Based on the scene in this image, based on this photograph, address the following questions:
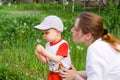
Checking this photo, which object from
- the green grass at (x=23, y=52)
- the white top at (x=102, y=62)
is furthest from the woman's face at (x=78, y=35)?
the green grass at (x=23, y=52)

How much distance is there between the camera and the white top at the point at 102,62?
117 inches

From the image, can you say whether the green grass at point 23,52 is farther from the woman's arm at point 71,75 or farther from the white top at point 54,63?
the woman's arm at point 71,75

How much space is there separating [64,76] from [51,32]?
0.42 metres

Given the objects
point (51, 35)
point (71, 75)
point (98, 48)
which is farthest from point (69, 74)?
point (98, 48)

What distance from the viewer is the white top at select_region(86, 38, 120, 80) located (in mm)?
2982

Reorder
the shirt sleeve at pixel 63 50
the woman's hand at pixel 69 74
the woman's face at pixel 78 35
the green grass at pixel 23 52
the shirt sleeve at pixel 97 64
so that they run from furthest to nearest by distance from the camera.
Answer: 1. the green grass at pixel 23 52
2. the shirt sleeve at pixel 63 50
3. the woman's hand at pixel 69 74
4. the woman's face at pixel 78 35
5. the shirt sleeve at pixel 97 64

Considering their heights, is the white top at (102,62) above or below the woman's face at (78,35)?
below

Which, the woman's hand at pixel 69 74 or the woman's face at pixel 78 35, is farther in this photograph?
the woman's hand at pixel 69 74

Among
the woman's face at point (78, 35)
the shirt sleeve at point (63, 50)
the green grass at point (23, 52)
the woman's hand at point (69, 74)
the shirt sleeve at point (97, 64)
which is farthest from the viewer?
the green grass at point (23, 52)

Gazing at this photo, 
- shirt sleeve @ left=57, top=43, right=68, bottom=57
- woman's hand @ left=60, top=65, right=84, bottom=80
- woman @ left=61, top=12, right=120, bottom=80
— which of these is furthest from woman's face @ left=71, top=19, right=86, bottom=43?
shirt sleeve @ left=57, top=43, right=68, bottom=57

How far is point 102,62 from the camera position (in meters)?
2.98

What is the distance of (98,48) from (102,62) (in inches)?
4.3

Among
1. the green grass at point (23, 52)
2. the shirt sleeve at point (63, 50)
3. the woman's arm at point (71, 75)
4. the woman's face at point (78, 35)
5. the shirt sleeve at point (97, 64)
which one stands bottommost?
the green grass at point (23, 52)

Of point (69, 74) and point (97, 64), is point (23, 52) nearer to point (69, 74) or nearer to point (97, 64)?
point (69, 74)
